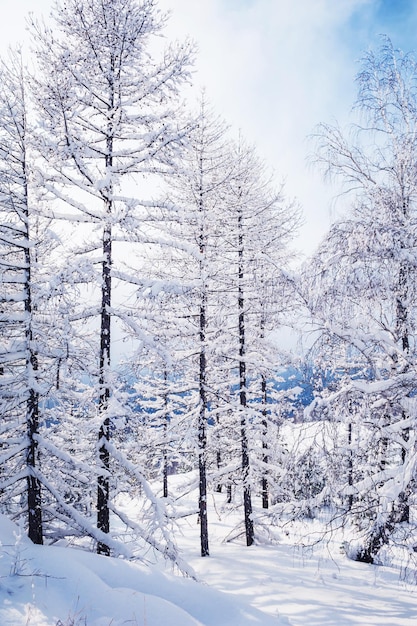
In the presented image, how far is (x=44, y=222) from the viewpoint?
29.1 feet

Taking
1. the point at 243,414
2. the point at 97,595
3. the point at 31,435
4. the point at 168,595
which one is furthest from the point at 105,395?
the point at 243,414

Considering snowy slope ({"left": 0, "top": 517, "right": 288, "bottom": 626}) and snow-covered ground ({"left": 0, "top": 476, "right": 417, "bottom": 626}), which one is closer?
snowy slope ({"left": 0, "top": 517, "right": 288, "bottom": 626})

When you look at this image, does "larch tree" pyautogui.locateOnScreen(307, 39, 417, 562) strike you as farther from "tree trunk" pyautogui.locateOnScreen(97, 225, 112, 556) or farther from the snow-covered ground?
"tree trunk" pyautogui.locateOnScreen(97, 225, 112, 556)

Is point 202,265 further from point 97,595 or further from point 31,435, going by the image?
point 97,595

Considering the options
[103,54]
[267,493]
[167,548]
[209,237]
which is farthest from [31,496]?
[267,493]

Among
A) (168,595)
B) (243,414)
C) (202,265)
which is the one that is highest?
(202,265)

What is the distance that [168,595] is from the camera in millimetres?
→ 4480

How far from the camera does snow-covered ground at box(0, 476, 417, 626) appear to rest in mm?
3455

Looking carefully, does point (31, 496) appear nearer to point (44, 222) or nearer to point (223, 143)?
point (44, 222)

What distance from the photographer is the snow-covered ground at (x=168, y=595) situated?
346 centimetres

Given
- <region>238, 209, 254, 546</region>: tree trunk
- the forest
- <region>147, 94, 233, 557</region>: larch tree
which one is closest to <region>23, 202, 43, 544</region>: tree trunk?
the forest

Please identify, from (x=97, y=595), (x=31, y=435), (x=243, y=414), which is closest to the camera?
(x=97, y=595)

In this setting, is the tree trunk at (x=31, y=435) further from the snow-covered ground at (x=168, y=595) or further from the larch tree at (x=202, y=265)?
the larch tree at (x=202, y=265)

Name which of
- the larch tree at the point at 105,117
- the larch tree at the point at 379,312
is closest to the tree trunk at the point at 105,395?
the larch tree at the point at 105,117
